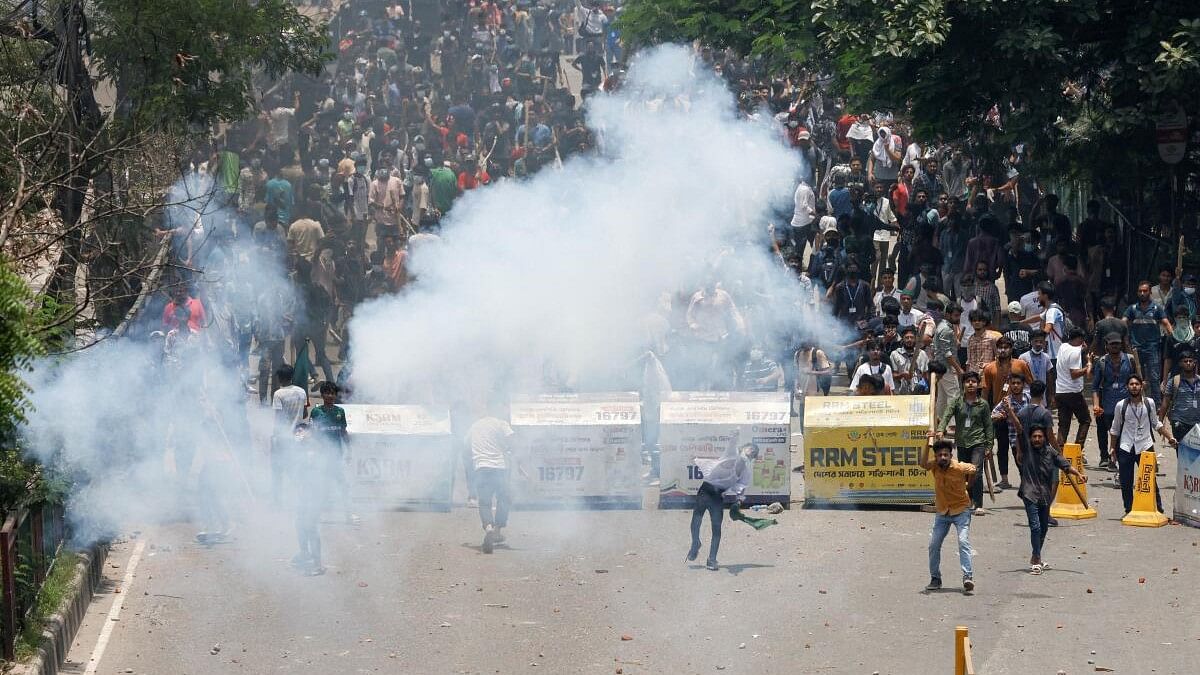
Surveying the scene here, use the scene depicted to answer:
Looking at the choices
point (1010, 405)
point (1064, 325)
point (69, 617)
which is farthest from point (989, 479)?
point (69, 617)

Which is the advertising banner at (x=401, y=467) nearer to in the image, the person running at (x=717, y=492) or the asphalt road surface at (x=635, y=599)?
the asphalt road surface at (x=635, y=599)

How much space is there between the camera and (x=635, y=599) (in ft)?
45.9

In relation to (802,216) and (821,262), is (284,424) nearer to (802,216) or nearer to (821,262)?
(821,262)

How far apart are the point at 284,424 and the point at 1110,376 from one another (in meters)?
7.49

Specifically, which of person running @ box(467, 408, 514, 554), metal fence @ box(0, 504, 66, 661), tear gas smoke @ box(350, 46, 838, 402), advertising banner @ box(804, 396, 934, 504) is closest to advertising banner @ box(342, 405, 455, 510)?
tear gas smoke @ box(350, 46, 838, 402)

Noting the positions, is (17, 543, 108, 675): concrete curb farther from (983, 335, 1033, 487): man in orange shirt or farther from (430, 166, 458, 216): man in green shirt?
(430, 166, 458, 216): man in green shirt

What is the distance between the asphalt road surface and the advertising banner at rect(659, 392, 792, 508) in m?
0.28

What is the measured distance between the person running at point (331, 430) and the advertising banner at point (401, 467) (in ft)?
3.49

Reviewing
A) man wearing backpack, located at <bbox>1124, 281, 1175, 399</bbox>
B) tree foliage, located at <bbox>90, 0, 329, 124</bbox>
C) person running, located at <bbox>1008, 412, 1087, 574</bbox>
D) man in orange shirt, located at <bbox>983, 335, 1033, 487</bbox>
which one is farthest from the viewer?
man wearing backpack, located at <bbox>1124, 281, 1175, 399</bbox>

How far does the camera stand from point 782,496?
16.9 meters

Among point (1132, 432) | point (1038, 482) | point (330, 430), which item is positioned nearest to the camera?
point (1038, 482)

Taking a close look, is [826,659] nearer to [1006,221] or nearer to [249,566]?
[249,566]

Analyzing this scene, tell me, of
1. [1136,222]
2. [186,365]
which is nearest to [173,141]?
[186,365]

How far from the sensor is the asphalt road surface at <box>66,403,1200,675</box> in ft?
41.2
